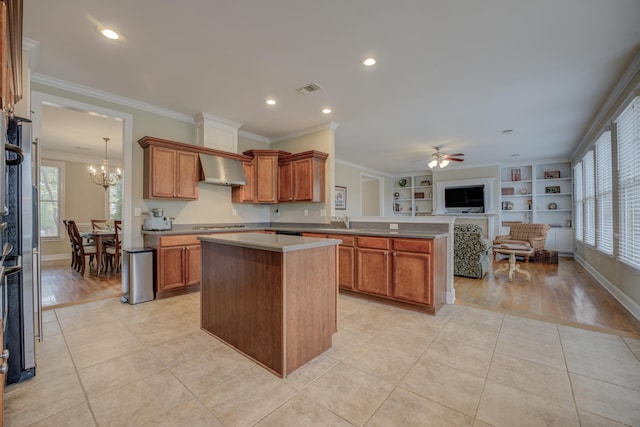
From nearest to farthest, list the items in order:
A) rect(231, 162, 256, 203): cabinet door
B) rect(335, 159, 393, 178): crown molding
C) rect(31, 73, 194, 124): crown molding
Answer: rect(31, 73, 194, 124): crown molding, rect(231, 162, 256, 203): cabinet door, rect(335, 159, 393, 178): crown molding

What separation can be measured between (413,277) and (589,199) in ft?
16.4

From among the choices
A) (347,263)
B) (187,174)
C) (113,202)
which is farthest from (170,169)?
(113,202)

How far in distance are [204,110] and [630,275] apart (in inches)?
233

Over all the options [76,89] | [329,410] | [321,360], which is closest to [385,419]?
[329,410]

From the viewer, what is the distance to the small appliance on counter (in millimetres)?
3934

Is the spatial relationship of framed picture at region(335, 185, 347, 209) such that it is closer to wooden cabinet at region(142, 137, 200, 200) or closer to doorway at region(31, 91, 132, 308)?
wooden cabinet at region(142, 137, 200, 200)

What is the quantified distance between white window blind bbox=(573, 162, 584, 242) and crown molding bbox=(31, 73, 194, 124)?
839 centimetres

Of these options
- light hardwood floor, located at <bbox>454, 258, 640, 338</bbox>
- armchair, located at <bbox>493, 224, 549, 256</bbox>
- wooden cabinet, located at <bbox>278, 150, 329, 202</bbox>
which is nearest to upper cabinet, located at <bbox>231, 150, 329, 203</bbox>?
wooden cabinet, located at <bbox>278, 150, 329, 202</bbox>

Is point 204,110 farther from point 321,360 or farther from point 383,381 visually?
point 383,381

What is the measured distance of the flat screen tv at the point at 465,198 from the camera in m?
8.28

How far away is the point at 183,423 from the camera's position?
1.54 m

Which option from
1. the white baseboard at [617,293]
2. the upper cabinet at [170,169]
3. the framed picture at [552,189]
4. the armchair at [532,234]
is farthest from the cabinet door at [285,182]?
the framed picture at [552,189]

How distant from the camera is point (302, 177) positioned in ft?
16.0

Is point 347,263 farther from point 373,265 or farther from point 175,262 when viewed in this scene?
point 175,262
